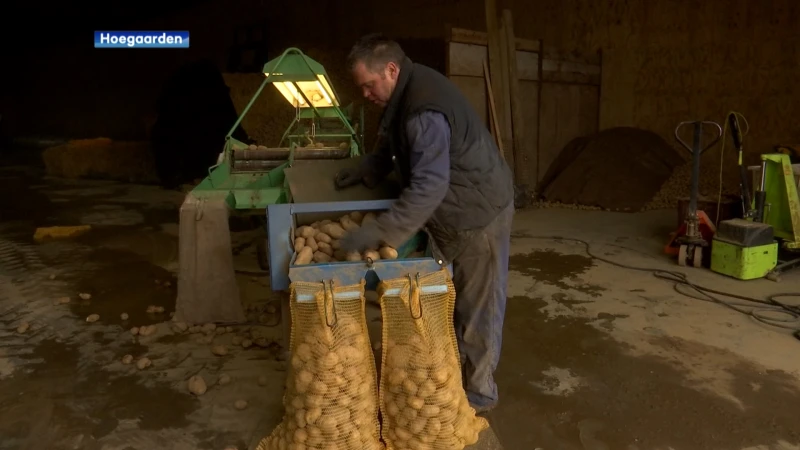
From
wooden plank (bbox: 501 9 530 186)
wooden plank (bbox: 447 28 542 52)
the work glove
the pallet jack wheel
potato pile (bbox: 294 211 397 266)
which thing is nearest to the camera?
potato pile (bbox: 294 211 397 266)

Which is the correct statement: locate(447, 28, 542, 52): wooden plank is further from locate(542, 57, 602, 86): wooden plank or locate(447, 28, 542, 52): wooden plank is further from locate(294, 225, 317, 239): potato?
locate(294, 225, 317, 239): potato

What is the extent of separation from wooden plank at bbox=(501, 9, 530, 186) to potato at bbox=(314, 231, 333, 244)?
5624mm

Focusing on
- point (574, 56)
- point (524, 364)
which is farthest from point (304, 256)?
point (574, 56)

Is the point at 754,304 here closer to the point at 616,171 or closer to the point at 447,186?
the point at 447,186

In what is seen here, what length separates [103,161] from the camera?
11750 mm

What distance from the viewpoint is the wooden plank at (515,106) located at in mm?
7566

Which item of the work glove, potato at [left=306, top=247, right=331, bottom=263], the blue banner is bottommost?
potato at [left=306, top=247, right=331, bottom=263]

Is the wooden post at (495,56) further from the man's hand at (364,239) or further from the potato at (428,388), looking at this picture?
the potato at (428,388)

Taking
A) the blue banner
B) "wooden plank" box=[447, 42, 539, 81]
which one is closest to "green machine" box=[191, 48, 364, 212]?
"wooden plank" box=[447, 42, 539, 81]

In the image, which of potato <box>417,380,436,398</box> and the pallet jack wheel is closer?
potato <box>417,380,436,398</box>

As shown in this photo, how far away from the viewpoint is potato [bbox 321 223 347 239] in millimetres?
2395

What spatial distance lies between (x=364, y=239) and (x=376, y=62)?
2.23ft

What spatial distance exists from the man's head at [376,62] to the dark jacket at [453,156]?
4 centimetres

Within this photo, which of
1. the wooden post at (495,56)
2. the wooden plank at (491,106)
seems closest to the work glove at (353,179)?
the wooden plank at (491,106)
